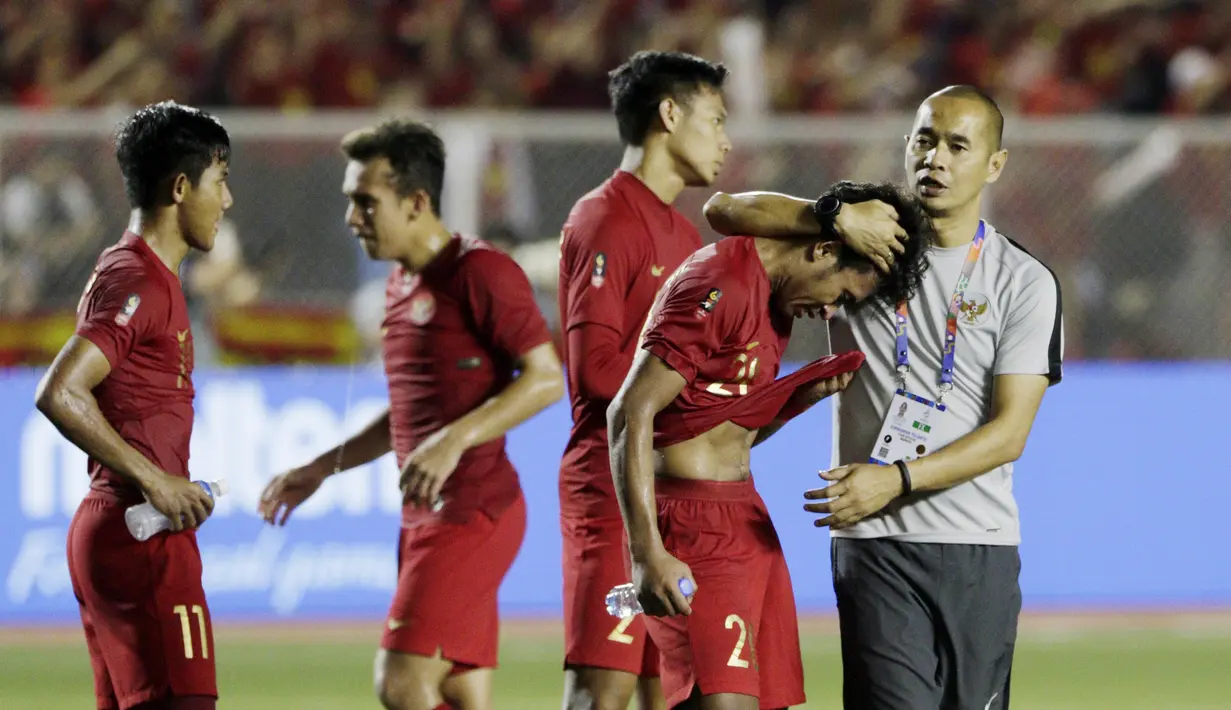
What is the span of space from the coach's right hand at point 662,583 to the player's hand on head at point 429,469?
123 centimetres

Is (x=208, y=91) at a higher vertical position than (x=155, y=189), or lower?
higher

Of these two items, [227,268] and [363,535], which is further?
[227,268]

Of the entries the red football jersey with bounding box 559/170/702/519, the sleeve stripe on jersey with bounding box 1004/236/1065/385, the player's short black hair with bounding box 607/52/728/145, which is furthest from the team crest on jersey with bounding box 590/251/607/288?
the sleeve stripe on jersey with bounding box 1004/236/1065/385

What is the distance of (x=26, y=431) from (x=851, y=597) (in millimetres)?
7292

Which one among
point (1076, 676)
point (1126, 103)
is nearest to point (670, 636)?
point (1076, 676)

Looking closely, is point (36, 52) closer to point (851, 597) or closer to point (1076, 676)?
point (1076, 676)

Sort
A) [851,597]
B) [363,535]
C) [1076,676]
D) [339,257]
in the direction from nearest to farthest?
[851,597] < [1076,676] < [363,535] < [339,257]

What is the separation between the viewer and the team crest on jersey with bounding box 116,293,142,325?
516 cm

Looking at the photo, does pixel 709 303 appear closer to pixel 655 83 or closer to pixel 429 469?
pixel 429 469

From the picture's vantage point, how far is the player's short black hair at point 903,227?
4.93m

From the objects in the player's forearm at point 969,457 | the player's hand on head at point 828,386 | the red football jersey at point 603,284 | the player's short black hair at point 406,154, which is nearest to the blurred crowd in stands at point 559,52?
the player's short black hair at point 406,154

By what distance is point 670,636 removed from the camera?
190 inches

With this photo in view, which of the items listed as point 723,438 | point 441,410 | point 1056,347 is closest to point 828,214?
point 723,438

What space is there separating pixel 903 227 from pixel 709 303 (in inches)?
25.7
